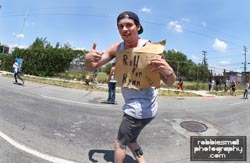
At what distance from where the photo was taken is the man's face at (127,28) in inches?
89.6

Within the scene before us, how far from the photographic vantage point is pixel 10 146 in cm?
347

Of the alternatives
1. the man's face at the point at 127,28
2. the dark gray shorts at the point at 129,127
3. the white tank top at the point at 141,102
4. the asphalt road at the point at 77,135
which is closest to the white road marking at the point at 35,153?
the asphalt road at the point at 77,135

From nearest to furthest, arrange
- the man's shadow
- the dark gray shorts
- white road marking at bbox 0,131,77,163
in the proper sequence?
the dark gray shorts < white road marking at bbox 0,131,77,163 < the man's shadow

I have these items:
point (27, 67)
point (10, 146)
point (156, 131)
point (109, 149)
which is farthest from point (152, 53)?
point (27, 67)

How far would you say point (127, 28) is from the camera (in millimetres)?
2283

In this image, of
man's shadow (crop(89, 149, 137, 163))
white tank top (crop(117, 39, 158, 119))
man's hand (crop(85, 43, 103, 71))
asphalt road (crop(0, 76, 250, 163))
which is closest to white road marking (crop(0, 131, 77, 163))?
asphalt road (crop(0, 76, 250, 163))

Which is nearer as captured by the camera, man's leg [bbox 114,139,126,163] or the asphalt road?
man's leg [bbox 114,139,126,163]

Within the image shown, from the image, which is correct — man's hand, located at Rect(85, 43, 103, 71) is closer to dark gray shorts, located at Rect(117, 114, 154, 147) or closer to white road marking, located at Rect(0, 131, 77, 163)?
dark gray shorts, located at Rect(117, 114, 154, 147)

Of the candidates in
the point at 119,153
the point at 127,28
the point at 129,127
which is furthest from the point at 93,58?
the point at 119,153

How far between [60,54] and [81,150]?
67.4 ft

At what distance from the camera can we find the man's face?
7.47ft

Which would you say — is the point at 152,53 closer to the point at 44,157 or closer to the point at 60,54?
the point at 44,157

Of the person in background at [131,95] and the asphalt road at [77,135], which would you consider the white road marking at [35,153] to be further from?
the person in background at [131,95]

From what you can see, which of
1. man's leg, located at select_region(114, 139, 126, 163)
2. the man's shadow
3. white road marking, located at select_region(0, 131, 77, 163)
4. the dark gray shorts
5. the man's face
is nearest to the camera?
the man's face
